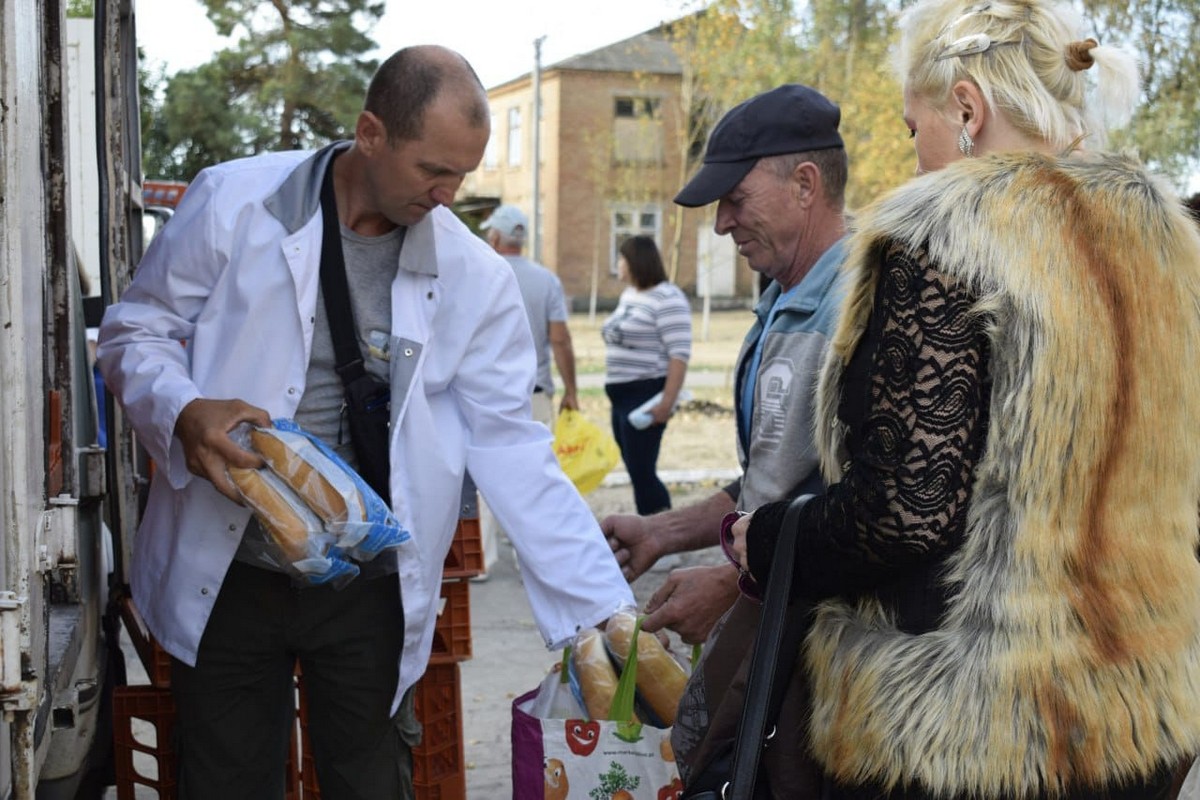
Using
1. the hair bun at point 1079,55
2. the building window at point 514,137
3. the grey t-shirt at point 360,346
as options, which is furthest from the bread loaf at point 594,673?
the building window at point 514,137

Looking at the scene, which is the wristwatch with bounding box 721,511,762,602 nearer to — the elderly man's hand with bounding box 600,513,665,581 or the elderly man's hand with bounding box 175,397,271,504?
the elderly man's hand with bounding box 600,513,665,581

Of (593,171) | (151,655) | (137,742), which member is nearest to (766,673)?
(151,655)

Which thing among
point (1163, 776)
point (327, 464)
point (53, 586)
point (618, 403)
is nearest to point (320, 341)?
point (327, 464)

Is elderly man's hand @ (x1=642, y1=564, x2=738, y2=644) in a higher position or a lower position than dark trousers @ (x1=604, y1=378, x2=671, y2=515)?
higher

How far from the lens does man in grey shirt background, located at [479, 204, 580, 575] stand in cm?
816

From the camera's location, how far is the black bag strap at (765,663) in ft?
7.12

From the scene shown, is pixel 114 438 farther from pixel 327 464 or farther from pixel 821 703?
pixel 821 703

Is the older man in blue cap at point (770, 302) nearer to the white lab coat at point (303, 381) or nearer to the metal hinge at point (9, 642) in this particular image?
the white lab coat at point (303, 381)

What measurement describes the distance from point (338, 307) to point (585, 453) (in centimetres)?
510

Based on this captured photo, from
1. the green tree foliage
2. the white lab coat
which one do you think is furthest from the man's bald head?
the green tree foliage

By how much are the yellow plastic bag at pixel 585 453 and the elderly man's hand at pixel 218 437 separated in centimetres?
522

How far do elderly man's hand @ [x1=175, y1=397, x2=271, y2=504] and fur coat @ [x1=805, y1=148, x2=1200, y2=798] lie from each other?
1318 mm

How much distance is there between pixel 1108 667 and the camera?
2010 millimetres

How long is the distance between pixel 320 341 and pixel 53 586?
0.89 metres
